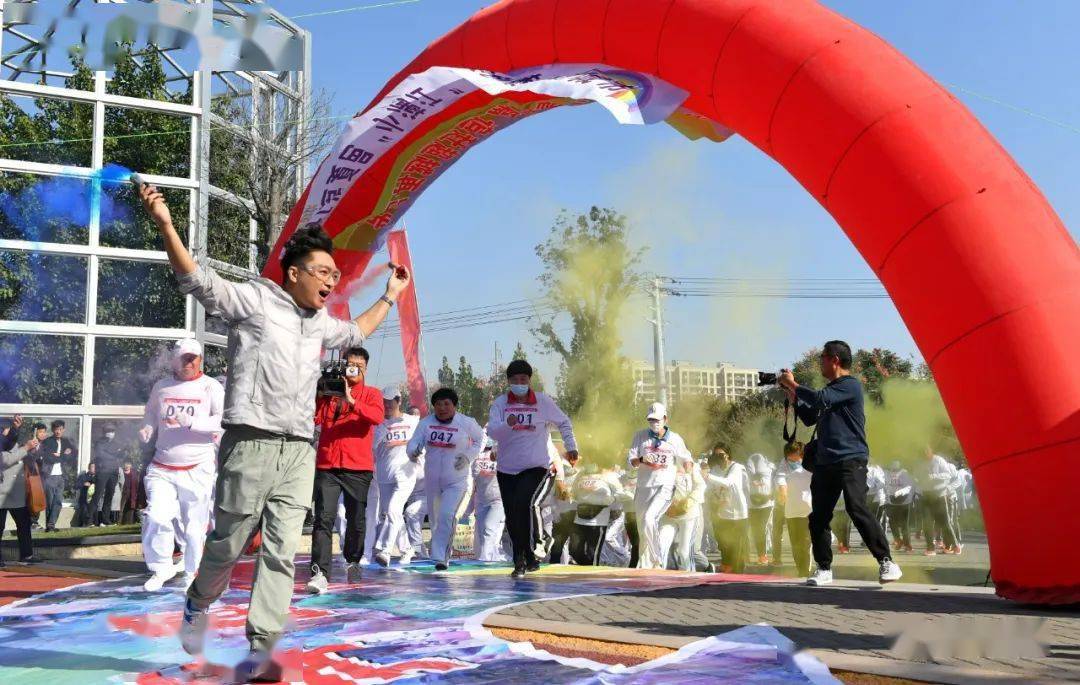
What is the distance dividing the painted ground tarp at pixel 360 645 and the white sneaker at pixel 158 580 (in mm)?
78

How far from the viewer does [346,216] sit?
443 inches

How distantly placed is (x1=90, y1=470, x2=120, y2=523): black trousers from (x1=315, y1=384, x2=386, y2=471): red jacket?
14.3 m

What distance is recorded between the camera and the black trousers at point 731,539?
45.1 feet

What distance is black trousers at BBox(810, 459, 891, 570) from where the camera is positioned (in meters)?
7.64

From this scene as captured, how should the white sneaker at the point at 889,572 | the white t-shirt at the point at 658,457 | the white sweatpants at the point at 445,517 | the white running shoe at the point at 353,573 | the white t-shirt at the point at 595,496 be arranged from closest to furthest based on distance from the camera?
the white sneaker at the point at 889,572 → the white running shoe at the point at 353,573 → the white sweatpants at the point at 445,517 → the white t-shirt at the point at 658,457 → the white t-shirt at the point at 595,496

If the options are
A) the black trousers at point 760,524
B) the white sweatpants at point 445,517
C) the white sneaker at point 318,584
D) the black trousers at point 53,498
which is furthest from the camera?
the black trousers at point 53,498

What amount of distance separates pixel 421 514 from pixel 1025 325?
26.4 ft

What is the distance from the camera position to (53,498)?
2105 centimetres

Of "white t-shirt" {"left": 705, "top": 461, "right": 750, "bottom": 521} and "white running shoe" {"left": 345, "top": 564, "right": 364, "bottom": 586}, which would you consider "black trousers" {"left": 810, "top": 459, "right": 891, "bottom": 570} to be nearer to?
"white running shoe" {"left": 345, "top": 564, "right": 364, "bottom": 586}

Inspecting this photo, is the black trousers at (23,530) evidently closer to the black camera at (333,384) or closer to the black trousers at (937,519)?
the black camera at (333,384)

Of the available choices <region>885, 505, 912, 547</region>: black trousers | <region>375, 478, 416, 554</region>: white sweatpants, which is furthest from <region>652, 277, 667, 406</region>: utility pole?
<region>375, 478, 416, 554</region>: white sweatpants

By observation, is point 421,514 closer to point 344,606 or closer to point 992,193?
point 344,606

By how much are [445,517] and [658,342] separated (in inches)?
1043

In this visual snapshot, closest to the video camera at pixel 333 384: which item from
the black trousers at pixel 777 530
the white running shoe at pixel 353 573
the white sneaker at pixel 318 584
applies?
the white sneaker at pixel 318 584
